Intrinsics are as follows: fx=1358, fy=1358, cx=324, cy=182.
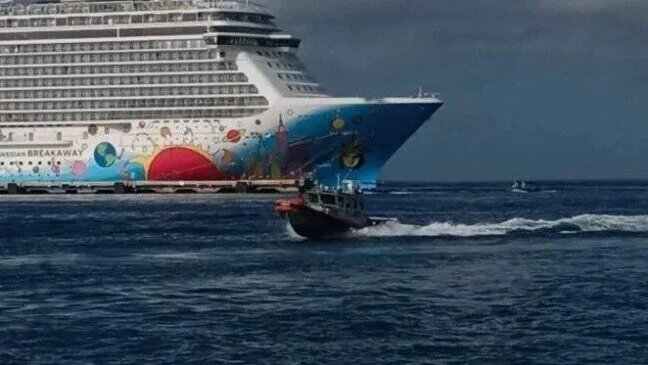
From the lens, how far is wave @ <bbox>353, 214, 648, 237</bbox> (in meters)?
62.6

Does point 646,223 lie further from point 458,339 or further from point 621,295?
point 458,339

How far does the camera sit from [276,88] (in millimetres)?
114812

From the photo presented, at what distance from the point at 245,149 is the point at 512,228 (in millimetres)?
50420

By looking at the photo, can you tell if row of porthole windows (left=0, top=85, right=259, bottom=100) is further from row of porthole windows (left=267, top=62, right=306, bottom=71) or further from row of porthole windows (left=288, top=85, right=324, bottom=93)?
row of porthole windows (left=288, top=85, right=324, bottom=93)

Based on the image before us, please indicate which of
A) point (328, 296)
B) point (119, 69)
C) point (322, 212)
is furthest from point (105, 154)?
point (328, 296)

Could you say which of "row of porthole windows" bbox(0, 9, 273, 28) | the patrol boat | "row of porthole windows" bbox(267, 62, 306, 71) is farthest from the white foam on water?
"row of porthole windows" bbox(0, 9, 273, 28)

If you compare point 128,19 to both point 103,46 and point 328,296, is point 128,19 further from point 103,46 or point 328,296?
point 328,296

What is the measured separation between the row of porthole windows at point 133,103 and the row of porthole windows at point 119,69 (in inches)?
105

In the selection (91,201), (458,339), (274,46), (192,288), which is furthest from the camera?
(274,46)

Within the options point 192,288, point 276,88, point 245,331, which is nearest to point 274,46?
point 276,88

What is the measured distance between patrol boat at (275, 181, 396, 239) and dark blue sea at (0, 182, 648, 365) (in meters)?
1.22

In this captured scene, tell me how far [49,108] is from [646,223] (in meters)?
64.6

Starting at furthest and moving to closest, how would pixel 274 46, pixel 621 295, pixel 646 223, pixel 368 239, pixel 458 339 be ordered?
pixel 274 46, pixel 646 223, pixel 368 239, pixel 621 295, pixel 458 339

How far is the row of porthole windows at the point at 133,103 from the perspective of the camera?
11556 cm
